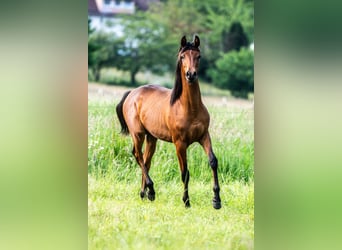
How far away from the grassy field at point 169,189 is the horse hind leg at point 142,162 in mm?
34

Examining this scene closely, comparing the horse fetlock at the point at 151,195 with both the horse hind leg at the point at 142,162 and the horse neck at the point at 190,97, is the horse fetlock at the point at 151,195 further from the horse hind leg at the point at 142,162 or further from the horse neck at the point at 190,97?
the horse neck at the point at 190,97

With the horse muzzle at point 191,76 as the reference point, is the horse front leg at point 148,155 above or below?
below

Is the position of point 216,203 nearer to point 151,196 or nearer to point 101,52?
point 151,196

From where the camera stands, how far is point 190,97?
325 cm

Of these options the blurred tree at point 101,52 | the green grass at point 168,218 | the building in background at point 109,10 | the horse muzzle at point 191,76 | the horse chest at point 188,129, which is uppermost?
the building in background at point 109,10

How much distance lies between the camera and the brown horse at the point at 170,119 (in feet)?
10.7

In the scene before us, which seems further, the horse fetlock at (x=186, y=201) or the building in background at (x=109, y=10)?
the horse fetlock at (x=186, y=201)

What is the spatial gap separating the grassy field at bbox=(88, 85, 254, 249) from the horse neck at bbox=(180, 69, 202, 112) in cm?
8

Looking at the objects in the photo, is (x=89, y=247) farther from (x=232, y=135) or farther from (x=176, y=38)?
(x=176, y=38)

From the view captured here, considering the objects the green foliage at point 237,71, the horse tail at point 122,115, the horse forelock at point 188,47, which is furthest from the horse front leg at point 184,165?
the horse forelock at point 188,47
